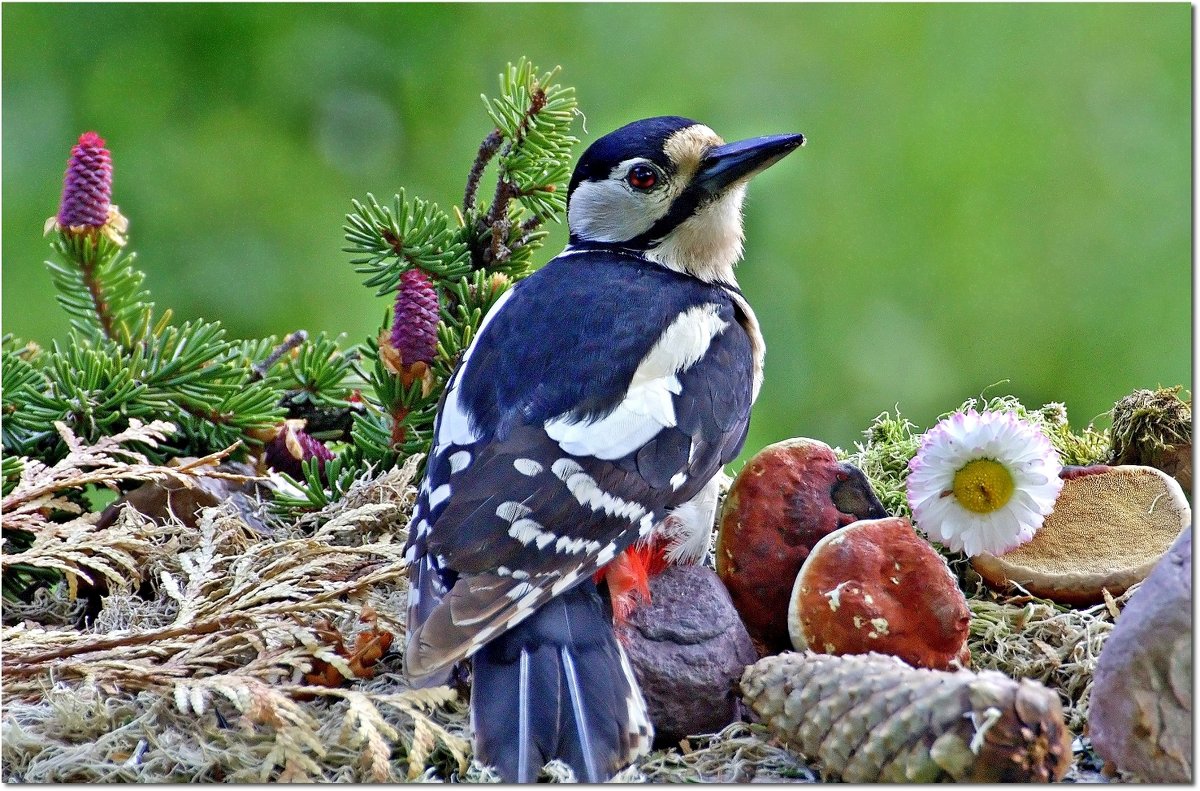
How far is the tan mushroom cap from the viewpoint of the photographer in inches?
65.5

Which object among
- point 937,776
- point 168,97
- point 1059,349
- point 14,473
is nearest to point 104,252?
point 14,473

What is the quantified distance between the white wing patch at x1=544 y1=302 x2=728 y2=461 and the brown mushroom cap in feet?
0.98

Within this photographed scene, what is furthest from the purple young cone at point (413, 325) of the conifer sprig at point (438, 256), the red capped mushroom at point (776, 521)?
the red capped mushroom at point (776, 521)

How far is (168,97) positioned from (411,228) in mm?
1489

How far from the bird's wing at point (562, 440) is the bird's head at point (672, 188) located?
13cm

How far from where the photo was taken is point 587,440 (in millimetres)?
1623

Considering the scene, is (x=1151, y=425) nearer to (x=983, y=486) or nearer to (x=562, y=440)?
(x=983, y=486)

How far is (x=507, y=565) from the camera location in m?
1.47

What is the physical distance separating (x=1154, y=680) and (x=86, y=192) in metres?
1.73

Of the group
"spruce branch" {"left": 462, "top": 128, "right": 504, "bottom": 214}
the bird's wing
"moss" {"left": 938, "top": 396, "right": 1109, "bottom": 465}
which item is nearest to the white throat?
the bird's wing

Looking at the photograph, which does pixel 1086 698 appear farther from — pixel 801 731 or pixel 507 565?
pixel 507 565

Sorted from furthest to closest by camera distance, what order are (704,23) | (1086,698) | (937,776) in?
(704,23) → (1086,698) → (937,776)

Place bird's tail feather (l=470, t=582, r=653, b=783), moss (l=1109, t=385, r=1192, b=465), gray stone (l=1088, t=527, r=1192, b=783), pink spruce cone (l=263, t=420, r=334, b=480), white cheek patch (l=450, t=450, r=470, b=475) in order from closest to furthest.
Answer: gray stone (l=1088, t=527, r=1192, b=783), bird's tail feather (l=470, t=582, r=653, b=783), white cheek patch (l=450, t=450, r=470, b=475), moss (l=1109, t=385, r=1192, b=465), pink spruce cone (l=263, t=420, r=334, b=480)

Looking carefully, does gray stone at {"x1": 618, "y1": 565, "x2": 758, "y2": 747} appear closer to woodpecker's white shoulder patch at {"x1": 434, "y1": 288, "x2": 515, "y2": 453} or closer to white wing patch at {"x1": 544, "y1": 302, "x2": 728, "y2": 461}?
white wing patch at {"x1": 544, "y1": 302, "x2": 728, "y2": 461}
